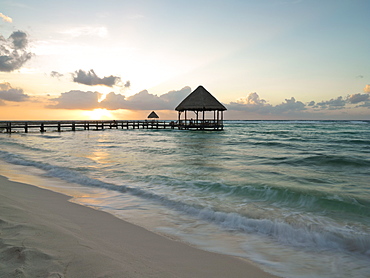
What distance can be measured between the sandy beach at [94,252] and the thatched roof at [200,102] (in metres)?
30.8

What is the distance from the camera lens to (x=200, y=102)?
34.4 m

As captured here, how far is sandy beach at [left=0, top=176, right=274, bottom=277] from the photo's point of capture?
2.14 metres

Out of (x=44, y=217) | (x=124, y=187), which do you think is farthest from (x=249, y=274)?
(x=124, y=187)

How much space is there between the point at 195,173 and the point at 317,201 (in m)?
4.24

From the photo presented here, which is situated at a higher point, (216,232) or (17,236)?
(17,236)

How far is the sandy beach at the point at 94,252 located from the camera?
2.14 metres

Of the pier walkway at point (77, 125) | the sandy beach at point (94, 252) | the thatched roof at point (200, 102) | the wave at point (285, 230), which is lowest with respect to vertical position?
the wave at point (285, 230)

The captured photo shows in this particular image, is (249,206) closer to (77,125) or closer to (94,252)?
(94,252)

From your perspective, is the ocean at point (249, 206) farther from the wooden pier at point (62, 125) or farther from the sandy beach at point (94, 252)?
the wooden pier at point (62, 125)

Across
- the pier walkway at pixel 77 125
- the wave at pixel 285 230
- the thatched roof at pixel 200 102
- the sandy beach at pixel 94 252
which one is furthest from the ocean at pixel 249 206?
the pier walkway at pixel 77 125

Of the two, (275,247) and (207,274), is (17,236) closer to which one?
(207,274)

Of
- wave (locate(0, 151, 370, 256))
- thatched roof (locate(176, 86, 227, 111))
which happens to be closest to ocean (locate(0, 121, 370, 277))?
wave (locate(0, 151, 370, 256))

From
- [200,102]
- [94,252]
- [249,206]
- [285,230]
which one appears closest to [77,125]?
[200,102]

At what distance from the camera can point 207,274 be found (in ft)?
8.20
